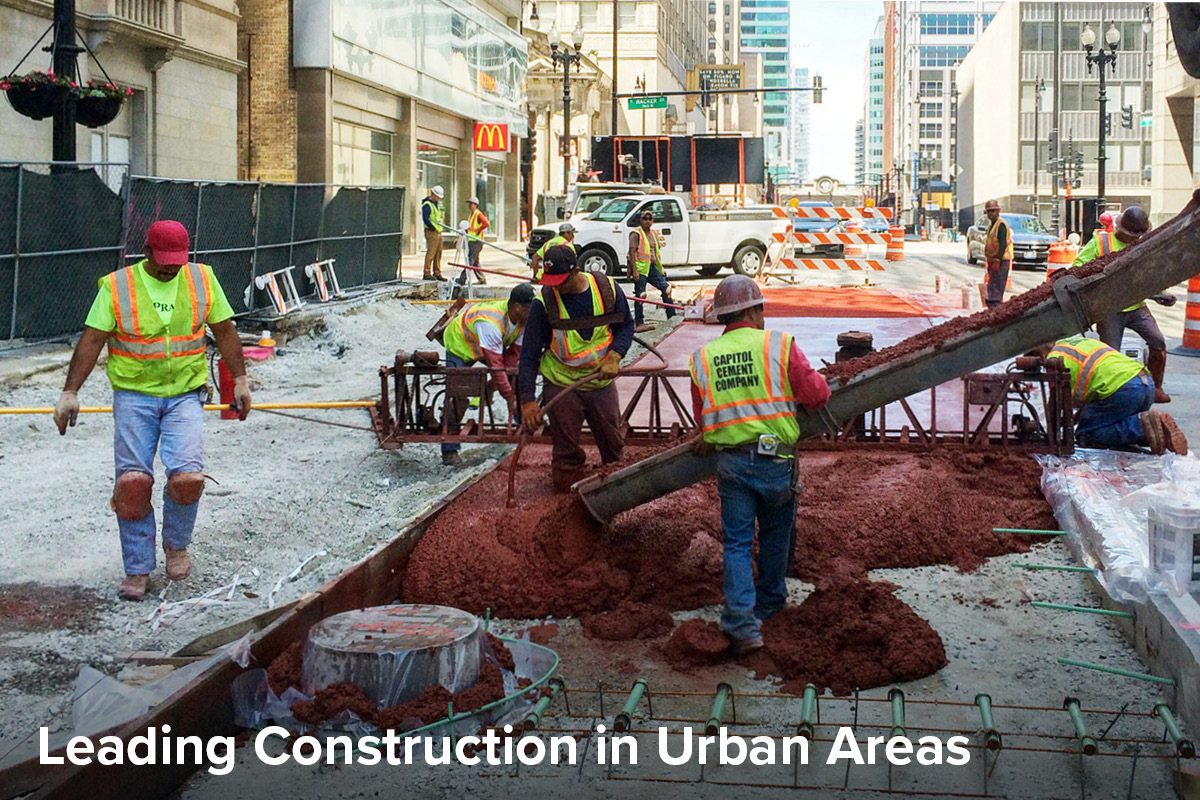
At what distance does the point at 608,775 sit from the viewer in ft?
14.2

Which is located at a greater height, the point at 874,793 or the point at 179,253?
the point at 179,253

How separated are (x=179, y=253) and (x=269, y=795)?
3.06 metres

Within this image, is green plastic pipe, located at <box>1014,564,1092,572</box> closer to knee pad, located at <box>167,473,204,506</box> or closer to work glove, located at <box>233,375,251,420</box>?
work glove, located at <box>233,375,251,420</box>

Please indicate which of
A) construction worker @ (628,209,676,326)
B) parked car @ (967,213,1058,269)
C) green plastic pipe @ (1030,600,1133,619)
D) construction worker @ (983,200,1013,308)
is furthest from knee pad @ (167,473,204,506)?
parked car @ (967,213,1058,269)

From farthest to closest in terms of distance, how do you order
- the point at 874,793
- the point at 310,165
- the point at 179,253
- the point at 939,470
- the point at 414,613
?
the point at 310,165
the point at 939,470
the point at 179,253
the point at 414,613
the point at 874,793

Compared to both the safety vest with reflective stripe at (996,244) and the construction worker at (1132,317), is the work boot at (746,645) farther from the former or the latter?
the safety vest with reflective stripe at (996,244)

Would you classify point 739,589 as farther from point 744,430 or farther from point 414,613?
point 414,613

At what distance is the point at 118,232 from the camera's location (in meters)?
14.4

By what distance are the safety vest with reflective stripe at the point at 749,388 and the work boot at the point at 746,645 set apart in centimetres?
82

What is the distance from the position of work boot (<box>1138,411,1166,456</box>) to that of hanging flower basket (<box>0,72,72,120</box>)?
10.8 m

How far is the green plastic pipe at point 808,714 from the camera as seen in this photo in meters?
4.38

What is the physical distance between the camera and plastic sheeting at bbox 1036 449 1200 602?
564 cm

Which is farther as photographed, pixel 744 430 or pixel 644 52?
pixel 644 52

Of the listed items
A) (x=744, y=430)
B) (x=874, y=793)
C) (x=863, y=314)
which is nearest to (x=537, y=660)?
(x=744, y=430)
